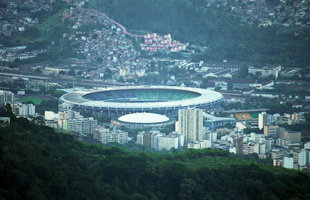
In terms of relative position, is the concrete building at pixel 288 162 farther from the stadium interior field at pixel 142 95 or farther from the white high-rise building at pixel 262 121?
the stadium interior field at pixel 142 95

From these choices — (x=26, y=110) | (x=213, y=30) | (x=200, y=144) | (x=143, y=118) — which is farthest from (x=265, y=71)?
(x=200, y=144)

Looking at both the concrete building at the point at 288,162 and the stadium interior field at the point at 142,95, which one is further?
the stadium interior field at the point at 142,95

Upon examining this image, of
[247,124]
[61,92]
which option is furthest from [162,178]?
[61,92]

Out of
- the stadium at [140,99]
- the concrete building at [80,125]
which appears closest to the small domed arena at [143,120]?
the stadium at [140,99]

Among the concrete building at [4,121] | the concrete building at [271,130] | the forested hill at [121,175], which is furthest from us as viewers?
the concrete building at [271,130]

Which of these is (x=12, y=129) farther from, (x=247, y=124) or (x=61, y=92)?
(x=61, y=92)

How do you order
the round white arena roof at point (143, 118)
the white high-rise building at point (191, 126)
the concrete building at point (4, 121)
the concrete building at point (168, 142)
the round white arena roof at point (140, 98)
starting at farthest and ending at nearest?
the round white arena roof at point (140, 98), the round white arena roof at point (143, 118), the white high-rise building at point (191, 126), the concrete building at point (168, 142), the concrete building at point (4, 121)
